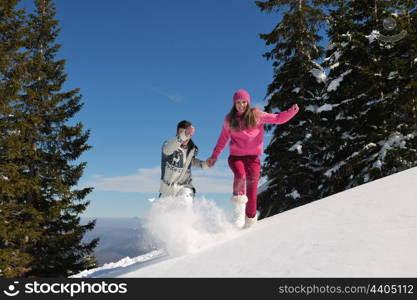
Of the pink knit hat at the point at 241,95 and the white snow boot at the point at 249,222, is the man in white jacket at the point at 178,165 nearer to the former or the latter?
the pink knit hat at the point at 241,95

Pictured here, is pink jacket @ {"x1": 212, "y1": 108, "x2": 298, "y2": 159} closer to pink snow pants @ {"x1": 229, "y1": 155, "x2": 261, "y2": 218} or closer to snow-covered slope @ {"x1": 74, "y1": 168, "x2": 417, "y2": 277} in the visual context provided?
pink snow pants @ {"x1": 229, "y1": 155, "x2": 261, "y2": 218}

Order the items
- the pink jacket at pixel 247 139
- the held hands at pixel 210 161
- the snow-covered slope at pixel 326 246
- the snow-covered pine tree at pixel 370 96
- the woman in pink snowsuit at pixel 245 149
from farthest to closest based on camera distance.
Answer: the snow-covered pine tree at pixel 370 96, the held hands at pixel 210 161, the pink jacket at pixel 247 139, the woman in pink snowsuit at pixel 245 149, the snow-covered slope at pixel 326 246

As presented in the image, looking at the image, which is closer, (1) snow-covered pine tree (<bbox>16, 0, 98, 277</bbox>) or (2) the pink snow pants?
(2) the pink snow pants

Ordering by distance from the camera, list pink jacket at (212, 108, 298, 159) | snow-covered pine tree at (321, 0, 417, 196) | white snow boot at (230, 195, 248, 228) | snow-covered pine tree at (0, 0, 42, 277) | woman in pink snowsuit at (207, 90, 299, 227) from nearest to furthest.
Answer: white snow boot at (230, 195, 248, 228), woman in pink snowsuit at (207, 90, 299, 227), pink jacket at (212, 108, 298, 159), snow-covered pine tree at (321, 0, 417, 196), snow-covered pine tree at (0, 0, 42, 277)

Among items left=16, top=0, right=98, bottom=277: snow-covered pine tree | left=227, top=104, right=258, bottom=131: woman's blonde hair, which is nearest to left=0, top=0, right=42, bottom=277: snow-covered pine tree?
left=16, top=0, right=98, bottom=277: snow-covered pine tree

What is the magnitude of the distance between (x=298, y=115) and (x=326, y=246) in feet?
39.9

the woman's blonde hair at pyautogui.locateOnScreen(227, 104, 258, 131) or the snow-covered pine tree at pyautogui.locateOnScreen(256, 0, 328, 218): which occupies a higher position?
the snow-covered pine tree at pyautogui.locateOnScreen(256, 0, 328, 218)

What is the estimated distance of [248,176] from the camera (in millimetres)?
5172

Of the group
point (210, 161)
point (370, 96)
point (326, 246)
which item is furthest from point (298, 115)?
point (326, 246)

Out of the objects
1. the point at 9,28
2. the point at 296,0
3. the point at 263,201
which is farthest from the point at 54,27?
the point at 263,201

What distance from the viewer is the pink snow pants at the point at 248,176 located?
5.05 metres

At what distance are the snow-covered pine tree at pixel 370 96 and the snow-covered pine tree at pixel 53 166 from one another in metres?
11.0

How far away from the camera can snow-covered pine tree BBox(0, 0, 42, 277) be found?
40.8 feet

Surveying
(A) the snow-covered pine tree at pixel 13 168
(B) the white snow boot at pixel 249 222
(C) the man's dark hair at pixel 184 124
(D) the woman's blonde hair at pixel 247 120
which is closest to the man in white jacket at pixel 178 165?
(C) the man's dark hair at pixel 184 124
